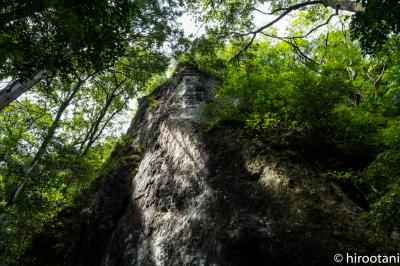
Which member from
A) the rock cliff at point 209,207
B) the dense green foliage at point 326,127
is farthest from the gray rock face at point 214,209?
the dense green foliage at point 326,127

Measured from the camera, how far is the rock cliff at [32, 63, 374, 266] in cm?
417

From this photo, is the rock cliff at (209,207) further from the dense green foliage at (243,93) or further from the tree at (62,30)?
the tree at (62,30)

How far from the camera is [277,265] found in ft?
→ 13.5

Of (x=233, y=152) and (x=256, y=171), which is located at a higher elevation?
(x=233, y=152)

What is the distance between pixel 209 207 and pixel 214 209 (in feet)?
0.53

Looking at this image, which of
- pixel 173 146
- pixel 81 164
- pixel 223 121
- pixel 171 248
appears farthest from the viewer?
pixel 81 164

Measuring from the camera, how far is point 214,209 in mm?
5430

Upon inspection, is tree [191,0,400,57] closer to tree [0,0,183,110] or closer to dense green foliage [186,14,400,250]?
dense green foliage [186,14,400,250]

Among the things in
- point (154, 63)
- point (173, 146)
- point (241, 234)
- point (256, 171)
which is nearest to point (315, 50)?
point (154, 63)

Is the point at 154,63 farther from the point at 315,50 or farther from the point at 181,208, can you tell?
the point at 315,50

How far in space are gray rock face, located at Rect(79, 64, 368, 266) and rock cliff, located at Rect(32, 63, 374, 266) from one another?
2 cm

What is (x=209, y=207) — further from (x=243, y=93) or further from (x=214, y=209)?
(x=243, y=93)

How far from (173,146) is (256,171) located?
3.32 metres

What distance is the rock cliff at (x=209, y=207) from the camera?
4.17 meters
